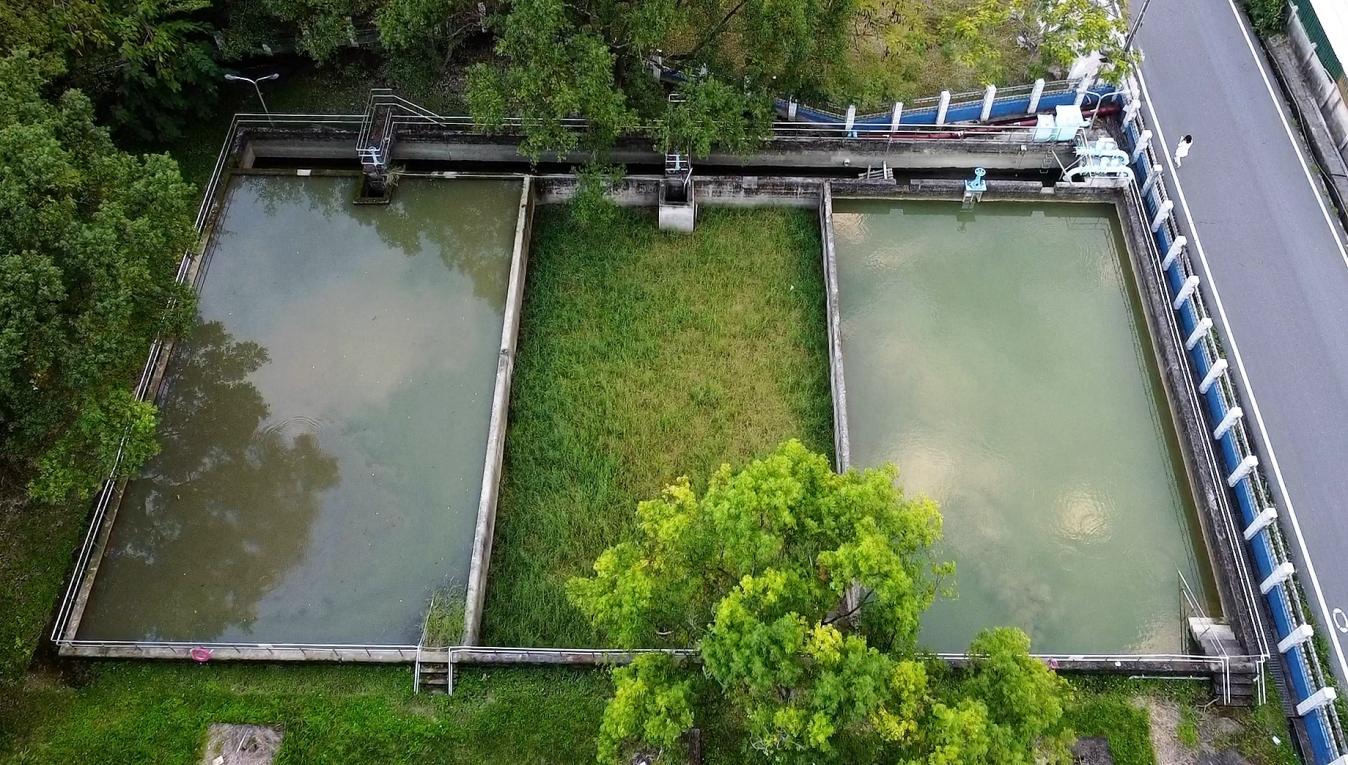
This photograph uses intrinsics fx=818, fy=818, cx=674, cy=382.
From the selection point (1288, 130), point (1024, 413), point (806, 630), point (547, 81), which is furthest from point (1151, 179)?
point (806, 630)

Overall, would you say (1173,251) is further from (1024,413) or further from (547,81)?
(547,81)

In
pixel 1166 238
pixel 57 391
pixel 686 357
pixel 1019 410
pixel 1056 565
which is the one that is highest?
pixel 1166 238

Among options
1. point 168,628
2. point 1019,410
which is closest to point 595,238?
point 1019,410

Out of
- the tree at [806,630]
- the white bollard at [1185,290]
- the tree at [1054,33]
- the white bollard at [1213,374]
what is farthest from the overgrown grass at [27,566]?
the white bollard at [1185,290]

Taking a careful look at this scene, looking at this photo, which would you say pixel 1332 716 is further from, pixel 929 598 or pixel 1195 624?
pixel 929 598

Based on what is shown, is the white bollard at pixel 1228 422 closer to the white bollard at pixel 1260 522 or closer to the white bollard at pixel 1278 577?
the white bollard at pixel 1260 522

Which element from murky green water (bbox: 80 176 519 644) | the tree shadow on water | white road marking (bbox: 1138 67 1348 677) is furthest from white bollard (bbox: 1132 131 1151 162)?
the tree shadow on water

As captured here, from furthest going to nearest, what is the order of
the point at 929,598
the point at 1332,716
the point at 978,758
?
1. the point at 1332,716
2. the point at 929,598
3. the point at 978,758
